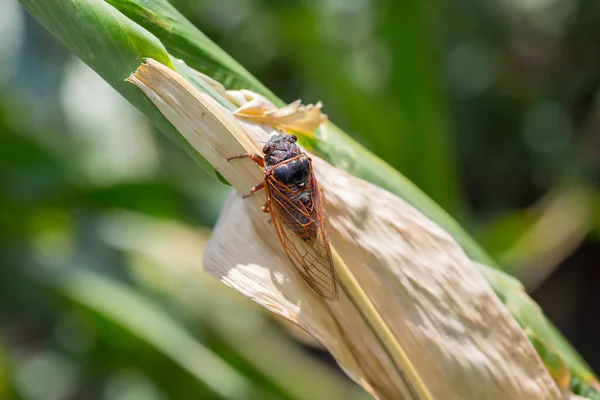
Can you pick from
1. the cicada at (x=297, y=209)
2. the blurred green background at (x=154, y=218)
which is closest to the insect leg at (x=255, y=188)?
the cicada at (x=297, y=209)

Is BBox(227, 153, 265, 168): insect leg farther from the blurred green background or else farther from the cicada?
the blurred green background

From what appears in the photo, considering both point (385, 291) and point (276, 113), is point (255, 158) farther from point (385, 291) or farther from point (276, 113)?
point (385, 291)

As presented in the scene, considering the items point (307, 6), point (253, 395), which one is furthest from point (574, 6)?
point (253, 395)

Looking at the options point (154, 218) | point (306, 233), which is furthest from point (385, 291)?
point (154, 218)

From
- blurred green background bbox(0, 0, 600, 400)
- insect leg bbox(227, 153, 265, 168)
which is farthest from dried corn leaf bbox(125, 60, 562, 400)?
blurred green background bbox(0, 0, 600, 400)

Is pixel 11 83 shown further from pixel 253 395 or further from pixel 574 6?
pixel 574 6

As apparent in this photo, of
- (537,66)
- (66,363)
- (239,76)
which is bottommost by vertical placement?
(66,363)
